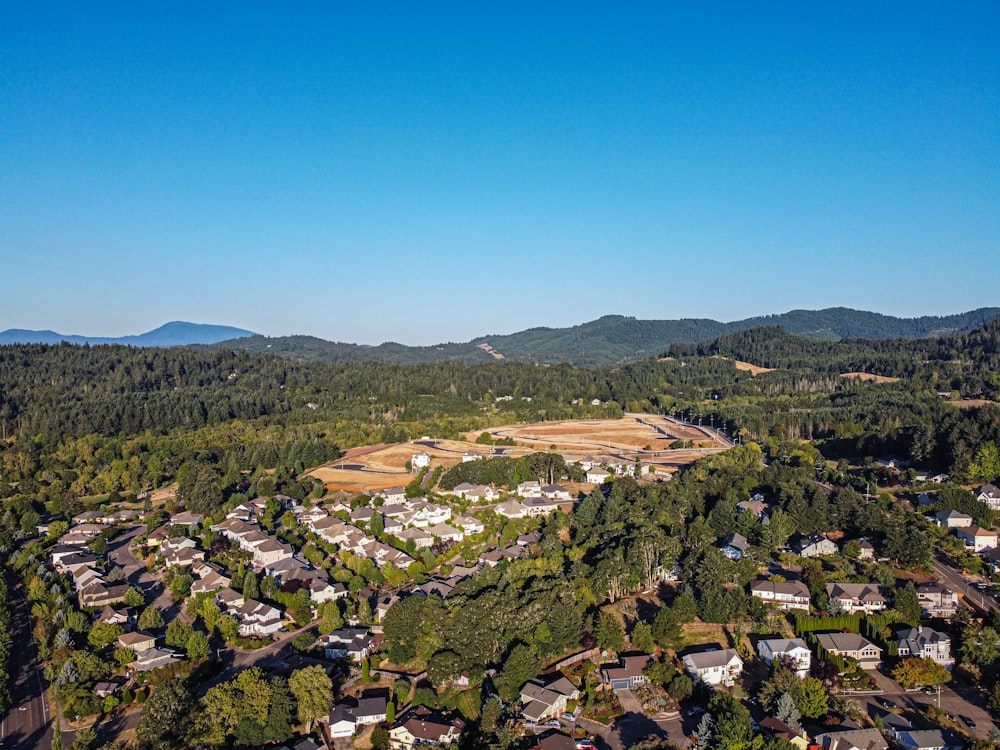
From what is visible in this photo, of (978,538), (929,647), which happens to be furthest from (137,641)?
(978,538)

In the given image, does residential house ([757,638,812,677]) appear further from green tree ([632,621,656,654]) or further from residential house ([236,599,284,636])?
residential house ([236,599,284,636])

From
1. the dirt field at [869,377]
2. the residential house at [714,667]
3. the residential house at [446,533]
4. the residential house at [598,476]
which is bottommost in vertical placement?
the residential house at [714,667]

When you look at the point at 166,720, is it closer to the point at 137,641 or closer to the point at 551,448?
the point at 137,641

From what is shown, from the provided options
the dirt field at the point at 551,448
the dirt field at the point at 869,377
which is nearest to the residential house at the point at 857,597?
the dirt field at the point at 551,448

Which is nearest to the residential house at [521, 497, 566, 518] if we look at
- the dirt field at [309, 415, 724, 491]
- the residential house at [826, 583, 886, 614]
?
the dirt field at [309, 415, 724, 491]

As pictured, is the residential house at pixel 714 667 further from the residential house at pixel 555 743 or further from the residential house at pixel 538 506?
the residential house at pixel 538 506

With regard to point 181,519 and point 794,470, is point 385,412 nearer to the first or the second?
point 181,519
